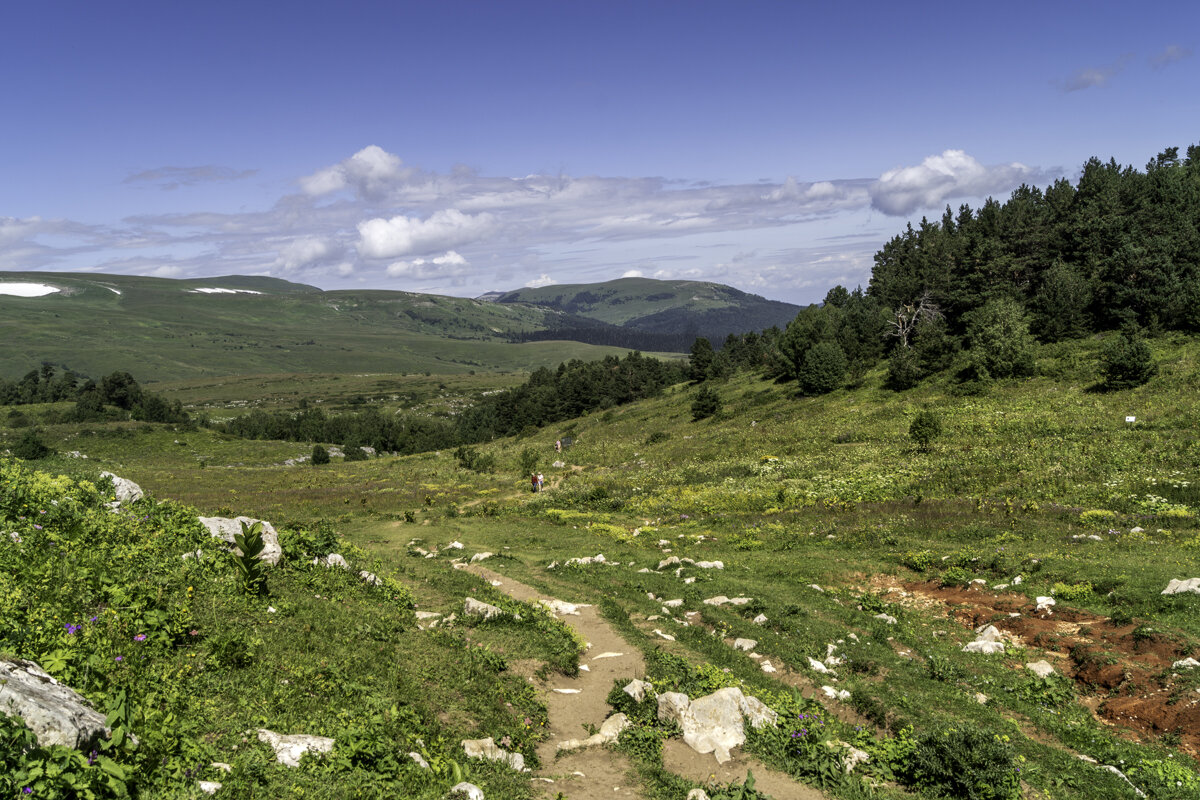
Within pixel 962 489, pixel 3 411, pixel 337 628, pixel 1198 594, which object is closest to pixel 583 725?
pixel 337 628

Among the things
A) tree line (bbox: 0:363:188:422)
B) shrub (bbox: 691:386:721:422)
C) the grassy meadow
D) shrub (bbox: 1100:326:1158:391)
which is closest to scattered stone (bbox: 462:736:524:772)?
the grassy meadow

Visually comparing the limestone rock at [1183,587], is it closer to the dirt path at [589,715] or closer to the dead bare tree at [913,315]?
the dirt path at [589,715]

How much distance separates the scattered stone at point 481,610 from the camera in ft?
48.7

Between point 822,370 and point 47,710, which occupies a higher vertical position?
point 47,710

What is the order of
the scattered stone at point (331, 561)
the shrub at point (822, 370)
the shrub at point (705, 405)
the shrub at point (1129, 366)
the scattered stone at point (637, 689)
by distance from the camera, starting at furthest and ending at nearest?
1. the shrub at point (705, 405)
2. the shrub at point (822, 370)
3. the shrub at point (1129, 366)
4. the scattered stone at point (331, 561)
5. the scattered stone at point (637, 689)

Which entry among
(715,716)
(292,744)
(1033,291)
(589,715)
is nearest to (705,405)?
(1033,291)

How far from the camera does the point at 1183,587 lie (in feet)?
53.6

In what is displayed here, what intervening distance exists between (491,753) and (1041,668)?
40.1 feet

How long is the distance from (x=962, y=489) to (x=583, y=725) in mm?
29128

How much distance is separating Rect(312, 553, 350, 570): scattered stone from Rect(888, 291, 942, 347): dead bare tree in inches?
3075

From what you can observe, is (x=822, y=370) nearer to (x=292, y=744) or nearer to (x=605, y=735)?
(x=605, y=735)

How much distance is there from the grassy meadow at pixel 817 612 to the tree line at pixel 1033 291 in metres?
17.4

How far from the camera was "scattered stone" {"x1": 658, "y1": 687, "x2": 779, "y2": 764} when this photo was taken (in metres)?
Result: 10.3

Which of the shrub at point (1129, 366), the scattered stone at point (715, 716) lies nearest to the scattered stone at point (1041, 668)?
the scattered stone at point (715, 716)
